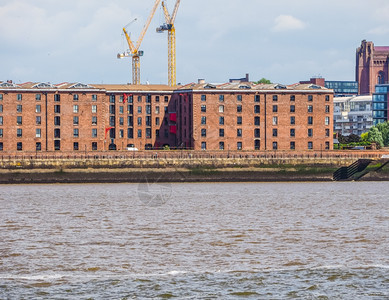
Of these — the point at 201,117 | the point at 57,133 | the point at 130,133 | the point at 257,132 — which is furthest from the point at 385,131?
the point at 57,133

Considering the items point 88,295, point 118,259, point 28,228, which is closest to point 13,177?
point 28,228

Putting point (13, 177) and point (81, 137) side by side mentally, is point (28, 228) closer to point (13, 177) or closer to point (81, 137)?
point (13, 177)

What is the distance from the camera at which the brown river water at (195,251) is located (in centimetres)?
2838

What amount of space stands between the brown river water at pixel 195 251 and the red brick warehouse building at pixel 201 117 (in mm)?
69322

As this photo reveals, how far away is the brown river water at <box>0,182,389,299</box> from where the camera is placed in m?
28.4

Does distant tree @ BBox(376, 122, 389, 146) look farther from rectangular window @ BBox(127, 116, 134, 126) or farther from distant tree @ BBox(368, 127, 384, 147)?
rectangular window @ BBox(127, 116, 134, 126)

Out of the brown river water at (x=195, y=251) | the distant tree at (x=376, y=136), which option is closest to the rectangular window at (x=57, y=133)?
the distant tree at (x=376, y=136)

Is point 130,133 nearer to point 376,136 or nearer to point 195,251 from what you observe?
point 376,136

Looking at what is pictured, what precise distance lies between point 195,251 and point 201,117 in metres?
99.1

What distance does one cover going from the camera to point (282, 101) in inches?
5379

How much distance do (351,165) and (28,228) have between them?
7624 cm

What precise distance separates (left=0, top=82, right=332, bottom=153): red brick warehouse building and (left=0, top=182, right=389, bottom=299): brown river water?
227 ft

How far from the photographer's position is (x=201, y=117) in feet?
444

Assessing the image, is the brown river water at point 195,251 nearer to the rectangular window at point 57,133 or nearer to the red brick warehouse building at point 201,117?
the red brick warehouse building at point 201,117
